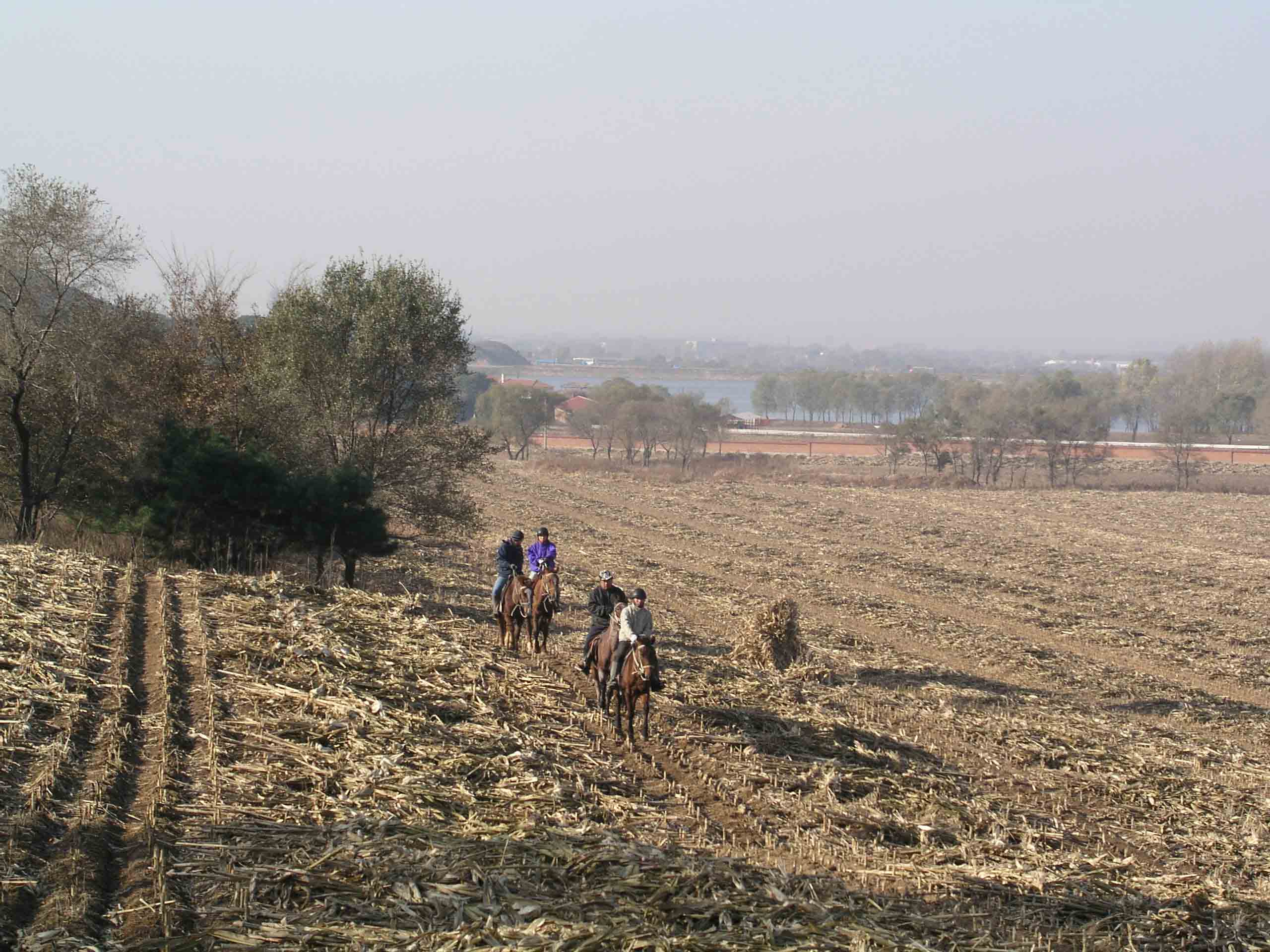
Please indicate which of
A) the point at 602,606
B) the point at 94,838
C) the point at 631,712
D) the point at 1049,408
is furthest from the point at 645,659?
the point at 1049,408

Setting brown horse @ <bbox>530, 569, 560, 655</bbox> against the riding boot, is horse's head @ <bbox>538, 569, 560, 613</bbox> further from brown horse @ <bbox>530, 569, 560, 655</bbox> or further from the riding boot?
the riding boot

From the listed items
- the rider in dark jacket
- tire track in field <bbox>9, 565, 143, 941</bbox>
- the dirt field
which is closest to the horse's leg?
the dirt field

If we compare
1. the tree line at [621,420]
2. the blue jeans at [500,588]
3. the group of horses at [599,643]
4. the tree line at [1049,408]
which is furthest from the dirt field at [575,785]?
the tree line at [621,420]

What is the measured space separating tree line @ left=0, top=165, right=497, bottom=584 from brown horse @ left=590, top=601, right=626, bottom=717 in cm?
1128

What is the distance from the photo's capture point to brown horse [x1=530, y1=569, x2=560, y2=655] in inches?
715

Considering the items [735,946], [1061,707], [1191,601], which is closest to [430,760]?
[735,946]

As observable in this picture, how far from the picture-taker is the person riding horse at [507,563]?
19.5 metres

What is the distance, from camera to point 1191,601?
107 feet

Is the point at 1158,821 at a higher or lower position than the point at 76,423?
lower

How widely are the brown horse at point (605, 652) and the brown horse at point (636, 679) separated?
0.40m

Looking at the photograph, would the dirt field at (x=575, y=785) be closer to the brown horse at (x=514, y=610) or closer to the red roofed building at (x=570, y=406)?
the brown horse at (x=514, y=610)

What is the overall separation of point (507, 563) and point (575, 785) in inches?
315

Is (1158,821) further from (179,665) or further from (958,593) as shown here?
(958,593)

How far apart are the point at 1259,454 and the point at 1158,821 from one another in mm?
98233
